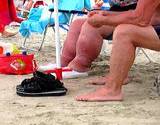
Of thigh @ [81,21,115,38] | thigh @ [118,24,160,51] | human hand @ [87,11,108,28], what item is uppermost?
human hand @ [87,11,108,28]

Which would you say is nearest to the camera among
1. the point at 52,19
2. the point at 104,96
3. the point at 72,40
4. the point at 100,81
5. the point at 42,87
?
the point at 104,96

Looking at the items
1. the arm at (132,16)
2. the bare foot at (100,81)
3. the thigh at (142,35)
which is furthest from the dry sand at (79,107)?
the arm at (132,16)

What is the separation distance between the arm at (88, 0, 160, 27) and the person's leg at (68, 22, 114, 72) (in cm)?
67

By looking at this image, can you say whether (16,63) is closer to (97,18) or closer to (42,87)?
(42,87)

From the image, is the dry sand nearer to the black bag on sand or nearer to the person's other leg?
the black bag on sand

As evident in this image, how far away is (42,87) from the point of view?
418 centimetres

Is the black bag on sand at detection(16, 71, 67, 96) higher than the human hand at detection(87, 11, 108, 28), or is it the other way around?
the human hand at detection(87, 11, 108, 28)

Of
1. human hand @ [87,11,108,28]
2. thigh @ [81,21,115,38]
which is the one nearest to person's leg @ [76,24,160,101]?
human hand @ [87,11,108,28]

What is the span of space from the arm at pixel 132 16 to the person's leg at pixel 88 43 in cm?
67

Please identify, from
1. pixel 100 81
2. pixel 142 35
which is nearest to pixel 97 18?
pixel 142 35

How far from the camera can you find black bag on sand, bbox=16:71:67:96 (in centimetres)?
416

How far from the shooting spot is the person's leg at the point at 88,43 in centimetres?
473

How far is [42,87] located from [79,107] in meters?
0.51

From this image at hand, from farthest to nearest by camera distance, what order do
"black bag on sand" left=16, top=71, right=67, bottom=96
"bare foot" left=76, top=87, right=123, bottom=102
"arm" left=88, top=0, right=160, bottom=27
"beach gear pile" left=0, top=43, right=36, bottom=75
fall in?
"beach gear pile" left=0, top=43, right=36, bottom=75, "black bag on sand" left=16, top=71, right=67, bottom=96, "bare foot" left=76, top=87, right=123, bottom=102, "arm" left=88, top=0, right=160, bottom=27
